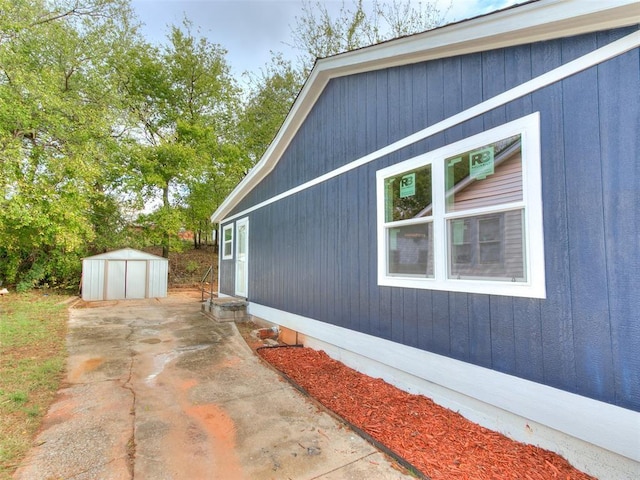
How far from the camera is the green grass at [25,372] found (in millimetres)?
2598

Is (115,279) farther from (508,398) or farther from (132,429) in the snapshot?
(508,398)

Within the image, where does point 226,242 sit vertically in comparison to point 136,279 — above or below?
above

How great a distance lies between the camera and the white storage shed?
40.3 ft

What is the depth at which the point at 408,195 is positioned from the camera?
3.63 m

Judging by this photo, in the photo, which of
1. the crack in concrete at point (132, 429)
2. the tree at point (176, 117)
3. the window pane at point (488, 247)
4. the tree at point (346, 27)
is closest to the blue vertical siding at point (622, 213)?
the window pane at point (488, 247)

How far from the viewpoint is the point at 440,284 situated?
10.4 ft

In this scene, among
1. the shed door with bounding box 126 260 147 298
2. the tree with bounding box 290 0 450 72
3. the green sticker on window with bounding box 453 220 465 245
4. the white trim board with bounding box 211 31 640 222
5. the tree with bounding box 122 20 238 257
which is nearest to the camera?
the white trim board with bounding box 211 31 640 222

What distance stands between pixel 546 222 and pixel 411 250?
1.38 meters

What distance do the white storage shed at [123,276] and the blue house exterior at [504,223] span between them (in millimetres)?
11217

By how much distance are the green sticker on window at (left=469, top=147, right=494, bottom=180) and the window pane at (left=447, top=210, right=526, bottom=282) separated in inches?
15.3

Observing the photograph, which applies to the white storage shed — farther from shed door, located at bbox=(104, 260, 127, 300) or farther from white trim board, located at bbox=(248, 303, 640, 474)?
white trim board, located at bbox=(248, 303, 640, 474)

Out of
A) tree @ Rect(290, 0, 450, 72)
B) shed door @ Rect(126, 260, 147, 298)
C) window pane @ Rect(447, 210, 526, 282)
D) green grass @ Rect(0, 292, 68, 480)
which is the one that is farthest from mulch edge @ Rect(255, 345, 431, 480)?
shed door @ Rect(126, 260, 147, 298)

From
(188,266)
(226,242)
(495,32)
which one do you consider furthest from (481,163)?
(188,266)

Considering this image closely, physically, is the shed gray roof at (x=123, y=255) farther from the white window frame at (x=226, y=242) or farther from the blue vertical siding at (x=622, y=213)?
the blue vertical siding at (x=622, y=213)
